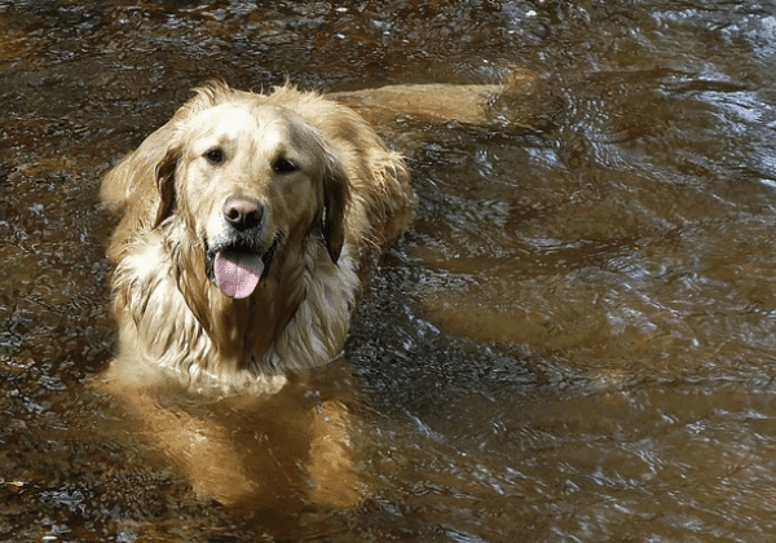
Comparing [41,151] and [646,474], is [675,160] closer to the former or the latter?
[646,474]

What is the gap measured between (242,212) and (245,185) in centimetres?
17

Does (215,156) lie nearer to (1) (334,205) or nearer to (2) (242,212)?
(2) (242,212)

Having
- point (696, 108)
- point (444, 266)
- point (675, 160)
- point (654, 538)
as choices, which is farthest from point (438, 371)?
point (696, 108)

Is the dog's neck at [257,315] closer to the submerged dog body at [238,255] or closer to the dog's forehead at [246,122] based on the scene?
the submerged dog body at [238,255]

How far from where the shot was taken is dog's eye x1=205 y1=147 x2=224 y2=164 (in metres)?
4.75

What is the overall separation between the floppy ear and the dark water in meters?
0.47

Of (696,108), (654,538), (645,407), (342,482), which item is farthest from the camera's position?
(696,108)

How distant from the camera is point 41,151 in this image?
6.44m

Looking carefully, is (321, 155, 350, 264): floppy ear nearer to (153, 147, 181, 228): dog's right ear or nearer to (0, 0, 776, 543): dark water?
(0, 0, 776, 543): dark water

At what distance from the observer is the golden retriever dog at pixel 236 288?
15.1 ft

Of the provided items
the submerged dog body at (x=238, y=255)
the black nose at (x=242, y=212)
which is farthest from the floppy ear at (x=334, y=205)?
the black nose at (x=242, y=212)

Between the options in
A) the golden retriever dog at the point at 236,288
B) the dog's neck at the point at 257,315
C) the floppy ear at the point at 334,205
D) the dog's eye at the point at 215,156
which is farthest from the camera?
the floppy ear at the point at 334,205

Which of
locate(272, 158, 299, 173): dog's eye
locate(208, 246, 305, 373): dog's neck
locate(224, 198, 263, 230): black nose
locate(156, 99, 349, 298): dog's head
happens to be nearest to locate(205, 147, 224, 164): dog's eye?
locate(156, 99, 349, 298): dog's head

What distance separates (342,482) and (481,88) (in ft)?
11.6
